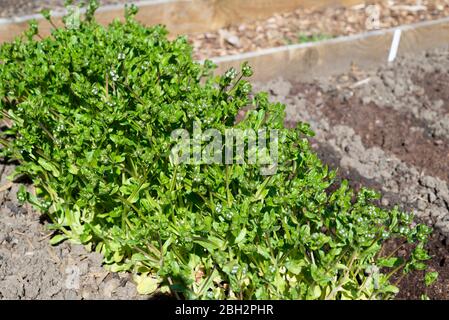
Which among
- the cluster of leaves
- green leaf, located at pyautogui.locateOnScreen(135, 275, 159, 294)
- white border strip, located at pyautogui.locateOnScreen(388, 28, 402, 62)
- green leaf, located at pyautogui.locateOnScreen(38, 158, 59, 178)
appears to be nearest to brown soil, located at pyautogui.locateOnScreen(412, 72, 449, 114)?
white border strip, located at pyautogui.locateOnScreen(388, 28, 402, 62)

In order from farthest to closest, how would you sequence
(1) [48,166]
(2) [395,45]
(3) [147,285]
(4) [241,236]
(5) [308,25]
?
(5) [308,25]
(2) [395,45]
(1) [48,166]
(3) [147,285]
(4) [241,236]

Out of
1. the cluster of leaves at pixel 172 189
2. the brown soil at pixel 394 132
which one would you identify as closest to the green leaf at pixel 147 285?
the cluster of leaves at pixel 172 189

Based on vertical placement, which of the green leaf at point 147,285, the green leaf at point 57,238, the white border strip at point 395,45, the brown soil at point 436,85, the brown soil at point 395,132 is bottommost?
the green leaf at point 147,285

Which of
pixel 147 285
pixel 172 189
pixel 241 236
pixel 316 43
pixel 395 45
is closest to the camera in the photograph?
pixel 241 236

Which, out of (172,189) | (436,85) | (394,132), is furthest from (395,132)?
(172,189)

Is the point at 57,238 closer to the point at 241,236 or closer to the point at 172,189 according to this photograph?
the point at 172,189

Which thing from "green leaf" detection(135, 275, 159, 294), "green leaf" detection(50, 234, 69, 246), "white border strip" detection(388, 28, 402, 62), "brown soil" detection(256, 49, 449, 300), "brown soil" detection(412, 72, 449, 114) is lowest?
"green leaf" detection(135, 275, 159, 294)

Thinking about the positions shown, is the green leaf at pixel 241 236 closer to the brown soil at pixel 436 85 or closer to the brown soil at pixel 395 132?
the brown soil at pixel 395 132

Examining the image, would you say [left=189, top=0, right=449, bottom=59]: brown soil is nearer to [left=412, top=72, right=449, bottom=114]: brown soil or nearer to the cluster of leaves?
[left=412, top=72, right=449, bottom=114]: brown soil

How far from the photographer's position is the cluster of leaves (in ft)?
8.82

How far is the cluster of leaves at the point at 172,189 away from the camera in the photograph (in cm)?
269

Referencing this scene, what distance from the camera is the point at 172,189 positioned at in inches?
116

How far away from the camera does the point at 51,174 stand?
3.39m
